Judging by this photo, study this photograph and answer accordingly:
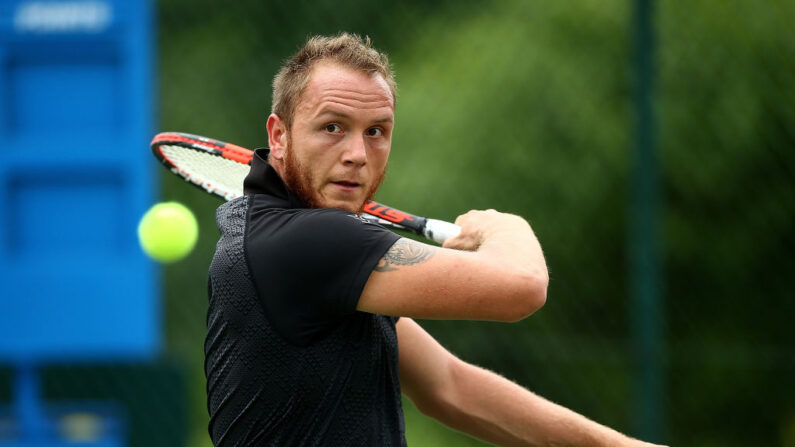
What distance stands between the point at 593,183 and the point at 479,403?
405cm

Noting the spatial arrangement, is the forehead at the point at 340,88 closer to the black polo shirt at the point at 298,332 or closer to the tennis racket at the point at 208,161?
the black polo shirt at the point at 298,332

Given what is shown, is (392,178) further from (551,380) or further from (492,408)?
(492,408)

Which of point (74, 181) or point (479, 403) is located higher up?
point (74, 181)

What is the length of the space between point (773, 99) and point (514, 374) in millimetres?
2088

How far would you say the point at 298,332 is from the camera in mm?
2428

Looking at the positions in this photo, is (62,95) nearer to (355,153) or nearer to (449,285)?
(355,153)

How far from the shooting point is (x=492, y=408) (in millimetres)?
2965

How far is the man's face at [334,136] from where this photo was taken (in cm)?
266

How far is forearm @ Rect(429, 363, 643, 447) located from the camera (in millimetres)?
2896

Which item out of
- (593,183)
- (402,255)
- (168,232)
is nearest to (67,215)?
(168,232)

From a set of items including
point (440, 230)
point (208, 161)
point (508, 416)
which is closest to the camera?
point (508, 416)

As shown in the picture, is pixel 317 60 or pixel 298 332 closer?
pixel 298 332

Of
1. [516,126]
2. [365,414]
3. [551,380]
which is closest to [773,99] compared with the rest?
[516,126]

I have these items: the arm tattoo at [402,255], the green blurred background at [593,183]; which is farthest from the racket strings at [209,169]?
the green blurred background at [593,183]
